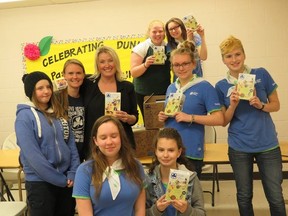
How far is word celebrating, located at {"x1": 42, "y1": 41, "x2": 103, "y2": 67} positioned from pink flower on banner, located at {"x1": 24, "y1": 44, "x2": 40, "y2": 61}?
14 centimetres

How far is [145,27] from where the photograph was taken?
4594 mm

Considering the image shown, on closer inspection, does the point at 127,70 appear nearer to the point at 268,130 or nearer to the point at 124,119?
the point at 124,119

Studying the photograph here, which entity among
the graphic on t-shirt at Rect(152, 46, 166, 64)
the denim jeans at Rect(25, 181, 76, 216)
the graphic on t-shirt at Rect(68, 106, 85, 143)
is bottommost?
the denim jeans at Rect(25, 181, 76, 216)

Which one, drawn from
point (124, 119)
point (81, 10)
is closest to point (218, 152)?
point (124, 119)

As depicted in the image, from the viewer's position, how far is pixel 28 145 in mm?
2090

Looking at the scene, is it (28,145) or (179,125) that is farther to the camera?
(179,125)

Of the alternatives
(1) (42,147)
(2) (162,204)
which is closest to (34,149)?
(1) (42,147)

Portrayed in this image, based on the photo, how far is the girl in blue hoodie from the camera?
2.11m

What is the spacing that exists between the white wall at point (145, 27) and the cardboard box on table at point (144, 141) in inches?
73.9

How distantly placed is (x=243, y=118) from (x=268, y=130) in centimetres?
19

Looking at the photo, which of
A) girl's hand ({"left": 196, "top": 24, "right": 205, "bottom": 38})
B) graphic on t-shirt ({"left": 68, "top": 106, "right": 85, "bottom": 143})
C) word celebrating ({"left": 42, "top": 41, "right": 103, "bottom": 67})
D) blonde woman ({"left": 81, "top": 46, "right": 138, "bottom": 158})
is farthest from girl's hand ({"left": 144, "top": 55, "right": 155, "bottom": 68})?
word celebrating ({"left": 42, "top": 41, "right": 103, "bottom": 67})

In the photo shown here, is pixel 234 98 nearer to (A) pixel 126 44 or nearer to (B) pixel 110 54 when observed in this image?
(B) pixel 110 54

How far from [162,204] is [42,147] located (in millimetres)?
889

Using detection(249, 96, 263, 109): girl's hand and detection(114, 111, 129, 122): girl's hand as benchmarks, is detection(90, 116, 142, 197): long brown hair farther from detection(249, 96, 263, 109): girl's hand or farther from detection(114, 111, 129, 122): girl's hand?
detection(249, 96, 263, 109): girl's hand
